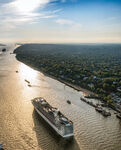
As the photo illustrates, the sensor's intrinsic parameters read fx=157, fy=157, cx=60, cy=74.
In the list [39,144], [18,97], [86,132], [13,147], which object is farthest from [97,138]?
[18,97]

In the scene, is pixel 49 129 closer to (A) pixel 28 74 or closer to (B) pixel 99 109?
(B) pixel 99 109

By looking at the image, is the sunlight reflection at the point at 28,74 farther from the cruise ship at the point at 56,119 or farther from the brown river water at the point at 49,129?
the cruise ship at the point at 56,119

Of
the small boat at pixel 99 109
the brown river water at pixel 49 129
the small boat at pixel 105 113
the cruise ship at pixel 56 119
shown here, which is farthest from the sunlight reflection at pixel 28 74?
the small boat at pixel 105 113

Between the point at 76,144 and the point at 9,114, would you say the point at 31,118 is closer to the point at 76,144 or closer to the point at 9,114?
the point at 9,114

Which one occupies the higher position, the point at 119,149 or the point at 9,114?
the point at 9,114

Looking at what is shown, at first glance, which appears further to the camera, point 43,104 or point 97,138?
A: point 43,104

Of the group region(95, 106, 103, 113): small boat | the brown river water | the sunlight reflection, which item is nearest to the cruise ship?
the brown river water

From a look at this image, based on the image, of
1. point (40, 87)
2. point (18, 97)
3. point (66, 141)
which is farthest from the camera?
point (40, 87)

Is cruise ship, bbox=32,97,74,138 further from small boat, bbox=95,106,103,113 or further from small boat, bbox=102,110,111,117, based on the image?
small boat, bbox=95,106,103,113

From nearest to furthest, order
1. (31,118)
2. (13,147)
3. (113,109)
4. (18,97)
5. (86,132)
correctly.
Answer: (13,147) → (86,132) → (31,118) → (113,109) → (18,97)
